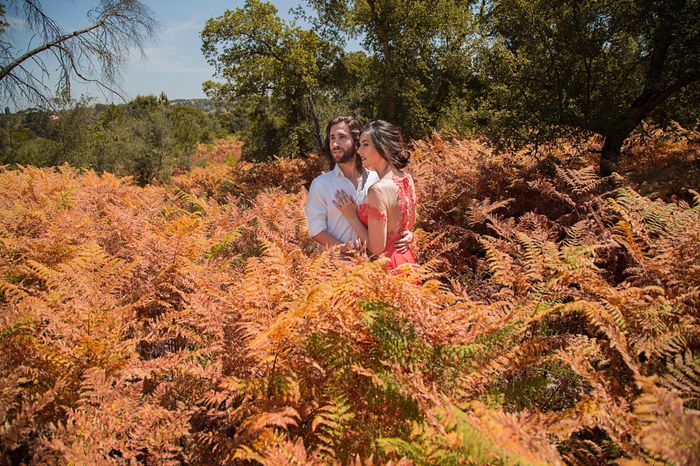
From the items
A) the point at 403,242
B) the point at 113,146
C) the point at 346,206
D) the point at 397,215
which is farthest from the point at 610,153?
the point at 113,146

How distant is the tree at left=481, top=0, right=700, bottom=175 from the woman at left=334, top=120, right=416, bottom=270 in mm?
4748

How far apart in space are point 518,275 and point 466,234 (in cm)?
208

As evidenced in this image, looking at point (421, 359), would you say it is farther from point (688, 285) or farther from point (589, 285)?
point (688, 285)

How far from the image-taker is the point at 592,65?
6.52 metres

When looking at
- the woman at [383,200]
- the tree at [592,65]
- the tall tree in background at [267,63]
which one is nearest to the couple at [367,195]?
the woman at [383,200]

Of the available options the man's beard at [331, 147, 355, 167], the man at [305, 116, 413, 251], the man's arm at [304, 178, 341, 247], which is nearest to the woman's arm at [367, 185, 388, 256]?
the man at [305, 116, 413, 251]

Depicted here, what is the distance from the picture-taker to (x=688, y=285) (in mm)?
2289

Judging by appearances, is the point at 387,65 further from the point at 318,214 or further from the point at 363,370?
the point at 363,370

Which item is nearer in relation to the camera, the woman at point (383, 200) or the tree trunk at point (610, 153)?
the woman at point (383, 200)

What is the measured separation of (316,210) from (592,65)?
599 cm

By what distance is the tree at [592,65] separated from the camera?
5.57m

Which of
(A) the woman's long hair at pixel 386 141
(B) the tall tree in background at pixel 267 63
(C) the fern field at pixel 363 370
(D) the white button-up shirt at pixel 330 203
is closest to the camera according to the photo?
(C) the fern field at pixel 363 370

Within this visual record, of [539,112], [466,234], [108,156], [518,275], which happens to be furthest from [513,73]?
[108,156]

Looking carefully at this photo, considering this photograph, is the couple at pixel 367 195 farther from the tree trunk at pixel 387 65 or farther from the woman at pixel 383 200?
the tree trunk at pixel 387 65
